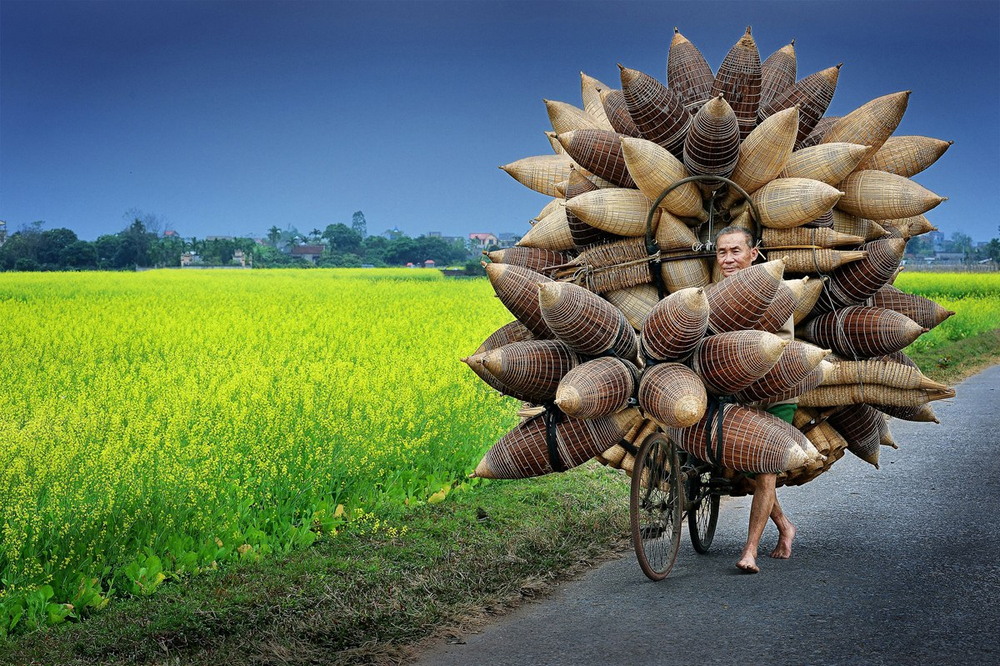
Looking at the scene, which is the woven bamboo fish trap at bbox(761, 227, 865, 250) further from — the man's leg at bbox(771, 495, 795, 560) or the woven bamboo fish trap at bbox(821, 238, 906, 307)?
the man's leg at bbox(771, 495, 795, 560)

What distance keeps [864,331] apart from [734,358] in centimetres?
129

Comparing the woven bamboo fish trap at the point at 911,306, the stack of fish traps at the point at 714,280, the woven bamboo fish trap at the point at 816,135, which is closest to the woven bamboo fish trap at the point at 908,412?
the stack of fish traps at the point at 714,280

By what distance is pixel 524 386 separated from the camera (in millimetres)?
4633

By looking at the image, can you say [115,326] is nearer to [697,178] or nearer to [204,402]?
[204,402]

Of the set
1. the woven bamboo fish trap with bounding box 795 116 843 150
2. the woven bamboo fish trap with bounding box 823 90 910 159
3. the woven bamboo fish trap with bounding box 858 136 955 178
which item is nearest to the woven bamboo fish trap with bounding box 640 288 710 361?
the woven bamboo fish trap with bounding box 795 116 843 150

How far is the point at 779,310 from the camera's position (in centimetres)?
474

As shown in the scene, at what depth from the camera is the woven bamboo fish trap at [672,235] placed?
518cm

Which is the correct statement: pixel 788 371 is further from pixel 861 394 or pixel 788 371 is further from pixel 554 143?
pixel 554 143

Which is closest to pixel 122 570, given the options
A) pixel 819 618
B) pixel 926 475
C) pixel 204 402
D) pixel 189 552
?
pixel 189 552

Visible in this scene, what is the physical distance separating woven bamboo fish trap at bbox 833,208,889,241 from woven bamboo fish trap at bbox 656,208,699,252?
913 millimetres

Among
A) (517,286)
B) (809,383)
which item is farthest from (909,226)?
(517,286)

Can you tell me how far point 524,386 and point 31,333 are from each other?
28.6 feet

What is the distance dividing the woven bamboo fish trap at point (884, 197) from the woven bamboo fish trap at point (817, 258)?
12.3 inches

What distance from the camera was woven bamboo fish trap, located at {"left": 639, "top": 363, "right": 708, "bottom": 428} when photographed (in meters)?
4.35
